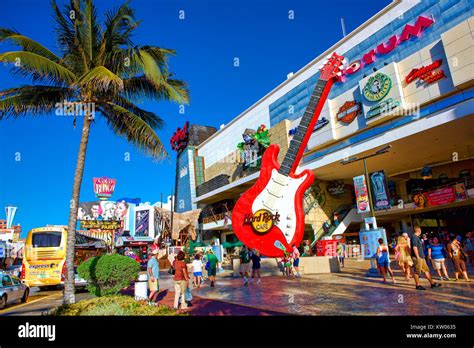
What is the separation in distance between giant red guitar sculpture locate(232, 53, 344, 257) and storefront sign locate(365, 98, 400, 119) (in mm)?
12633

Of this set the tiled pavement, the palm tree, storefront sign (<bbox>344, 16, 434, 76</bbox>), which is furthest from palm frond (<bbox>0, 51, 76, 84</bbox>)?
storefront sign (<bbox>344, 16, 434, 76</bbox>)

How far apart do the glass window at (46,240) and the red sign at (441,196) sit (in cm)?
2372

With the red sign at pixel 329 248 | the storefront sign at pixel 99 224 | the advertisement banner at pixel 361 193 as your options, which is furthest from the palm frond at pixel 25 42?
the storefront sign at pixel 99 224

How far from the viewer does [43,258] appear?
1462 cm

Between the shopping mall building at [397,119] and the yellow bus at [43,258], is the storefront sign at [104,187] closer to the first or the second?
the shopping mall building at [397,119]

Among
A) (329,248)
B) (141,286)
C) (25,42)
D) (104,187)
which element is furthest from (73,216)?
(104,187)

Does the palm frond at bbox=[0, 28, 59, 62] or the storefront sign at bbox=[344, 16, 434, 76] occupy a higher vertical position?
the storefront sign at bbox=[344, 16, 434, 76]

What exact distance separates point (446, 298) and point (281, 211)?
175 inches

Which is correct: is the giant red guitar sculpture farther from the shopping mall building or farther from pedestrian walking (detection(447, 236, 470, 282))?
the shopping mall building

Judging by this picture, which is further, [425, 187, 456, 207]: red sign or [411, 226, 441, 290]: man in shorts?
[425, 187, 456, 207]: red sign

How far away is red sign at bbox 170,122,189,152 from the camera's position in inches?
1878

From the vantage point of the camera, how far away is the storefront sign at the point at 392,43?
61.6 feet
